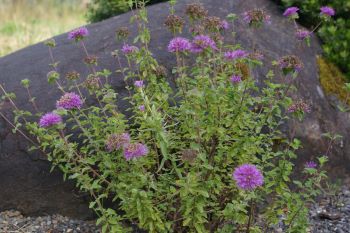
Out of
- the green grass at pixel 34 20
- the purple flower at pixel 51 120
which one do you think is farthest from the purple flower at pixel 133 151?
the green grass at pixel 34 20

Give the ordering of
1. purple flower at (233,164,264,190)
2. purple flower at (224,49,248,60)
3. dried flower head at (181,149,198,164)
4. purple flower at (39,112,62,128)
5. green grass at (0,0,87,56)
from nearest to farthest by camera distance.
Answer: purple flower at (233,164,264,190)
dried flower head at (181,149,198,164)
purple flower at (39,112,62,128)
purple flower at (224,49,248,60)
green grass at (0,0,87,56)

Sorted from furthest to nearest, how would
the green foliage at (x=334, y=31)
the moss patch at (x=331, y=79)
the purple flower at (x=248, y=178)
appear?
1. the green foliage at (x=334, y=31)
2. the moss patch at (x=331, y=79)
3. the purple flower at (x=248, y=178)

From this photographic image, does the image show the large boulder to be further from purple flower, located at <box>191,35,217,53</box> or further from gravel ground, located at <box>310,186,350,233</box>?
purple flower, located at <box>191,35,217,53</box>

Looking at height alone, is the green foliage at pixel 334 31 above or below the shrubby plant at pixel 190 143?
below

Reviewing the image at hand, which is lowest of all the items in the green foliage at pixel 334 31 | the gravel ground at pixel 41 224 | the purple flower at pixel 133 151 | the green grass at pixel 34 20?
the green grass at pixel 34 20

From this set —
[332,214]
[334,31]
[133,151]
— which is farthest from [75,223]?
[334,31]

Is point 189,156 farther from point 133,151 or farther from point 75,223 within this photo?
point 75,223

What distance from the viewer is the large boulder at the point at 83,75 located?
3516mm

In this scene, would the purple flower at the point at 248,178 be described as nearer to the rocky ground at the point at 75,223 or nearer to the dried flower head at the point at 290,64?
the dried flower head at the point at 290,64

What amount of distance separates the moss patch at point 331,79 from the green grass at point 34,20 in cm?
515

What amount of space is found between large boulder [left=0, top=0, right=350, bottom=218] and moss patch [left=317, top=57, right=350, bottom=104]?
0.20 ft

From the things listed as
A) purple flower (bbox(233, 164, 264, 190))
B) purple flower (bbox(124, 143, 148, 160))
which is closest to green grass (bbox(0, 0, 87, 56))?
purple flower (bbox(124, 143, 148, 160))

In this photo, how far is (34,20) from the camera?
10.2 meters

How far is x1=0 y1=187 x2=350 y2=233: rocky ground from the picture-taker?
11.3 ft
